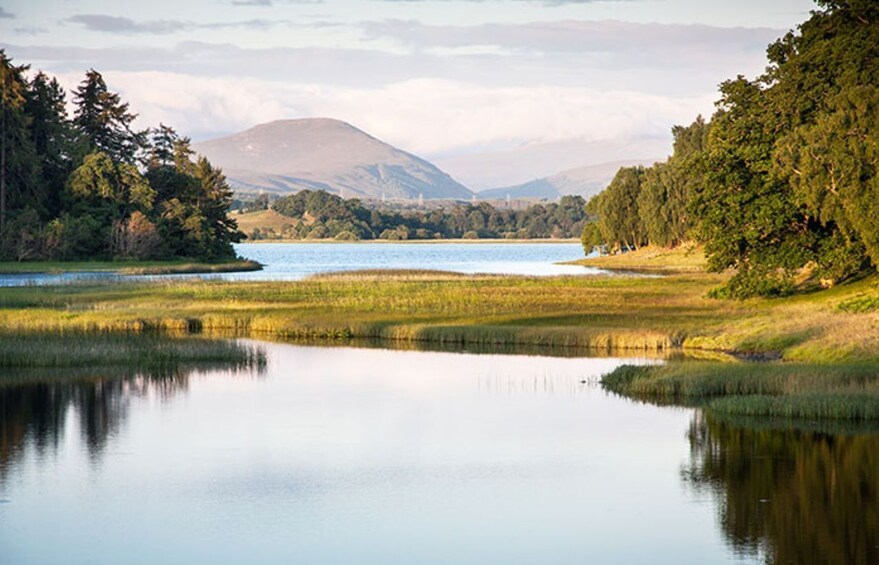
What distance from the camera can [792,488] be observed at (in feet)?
91.2

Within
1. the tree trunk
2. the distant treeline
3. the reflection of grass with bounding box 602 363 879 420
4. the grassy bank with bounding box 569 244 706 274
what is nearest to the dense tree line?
the tree trunk

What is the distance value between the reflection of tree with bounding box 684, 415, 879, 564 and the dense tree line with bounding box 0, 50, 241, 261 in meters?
104

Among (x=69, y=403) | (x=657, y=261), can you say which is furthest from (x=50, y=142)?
(x=69, y=403)

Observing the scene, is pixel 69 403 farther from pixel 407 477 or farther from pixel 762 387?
pixel 762 387

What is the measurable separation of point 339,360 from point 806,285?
29560 millimetres

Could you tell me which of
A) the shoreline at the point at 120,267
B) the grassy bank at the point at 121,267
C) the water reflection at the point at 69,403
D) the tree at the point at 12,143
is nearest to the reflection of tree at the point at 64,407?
the water reflection at the point at 69,403

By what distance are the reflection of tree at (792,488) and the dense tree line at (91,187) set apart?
341 ft

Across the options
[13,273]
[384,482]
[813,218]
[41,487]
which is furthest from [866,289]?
[13,273]

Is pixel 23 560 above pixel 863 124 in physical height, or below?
below

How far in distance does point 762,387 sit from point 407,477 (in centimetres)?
1427

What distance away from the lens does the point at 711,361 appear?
45.8 metres

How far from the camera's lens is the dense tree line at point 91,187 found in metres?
128

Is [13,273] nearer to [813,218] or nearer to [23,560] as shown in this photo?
[813,218]

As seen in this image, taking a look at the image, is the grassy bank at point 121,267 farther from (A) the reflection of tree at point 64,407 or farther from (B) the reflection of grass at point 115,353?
(A) the reflection of tree at point 64,407
